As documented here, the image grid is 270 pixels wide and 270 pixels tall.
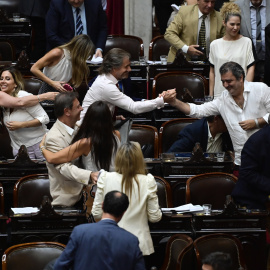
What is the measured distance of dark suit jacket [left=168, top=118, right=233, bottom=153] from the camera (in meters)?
6.95

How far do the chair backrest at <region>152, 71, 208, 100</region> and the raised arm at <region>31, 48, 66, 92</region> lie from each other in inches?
40.6

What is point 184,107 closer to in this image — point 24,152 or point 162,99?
point 162,99

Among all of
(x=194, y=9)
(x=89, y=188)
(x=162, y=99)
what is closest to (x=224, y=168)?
(x=162, y=99)

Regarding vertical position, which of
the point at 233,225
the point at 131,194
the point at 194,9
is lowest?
the point at 233,225

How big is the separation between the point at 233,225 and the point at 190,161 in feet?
2.93

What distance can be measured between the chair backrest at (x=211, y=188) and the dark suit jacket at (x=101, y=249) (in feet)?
5.78

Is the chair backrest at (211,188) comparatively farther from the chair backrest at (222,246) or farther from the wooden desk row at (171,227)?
the chair backrest at (222,246)

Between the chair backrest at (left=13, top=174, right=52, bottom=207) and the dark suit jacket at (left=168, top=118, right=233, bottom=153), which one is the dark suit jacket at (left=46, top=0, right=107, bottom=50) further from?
the chair backrest at (left=13, top=174, right=52, bottom=207)

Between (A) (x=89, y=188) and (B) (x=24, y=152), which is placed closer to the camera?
(A) (x=89, y=188)

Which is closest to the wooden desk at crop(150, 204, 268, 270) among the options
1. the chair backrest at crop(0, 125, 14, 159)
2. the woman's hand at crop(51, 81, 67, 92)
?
the chair backrest at crop(0, 125, 14, 159)

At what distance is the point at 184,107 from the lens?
23.0 ft

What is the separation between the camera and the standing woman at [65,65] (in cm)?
746

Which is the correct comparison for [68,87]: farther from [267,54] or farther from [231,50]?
[267,54]

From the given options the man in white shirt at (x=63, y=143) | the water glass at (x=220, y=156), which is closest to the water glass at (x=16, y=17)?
the water glass at (x=220, y=156)
